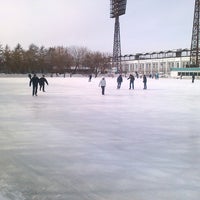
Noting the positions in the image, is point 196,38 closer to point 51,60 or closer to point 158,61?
point 158,61

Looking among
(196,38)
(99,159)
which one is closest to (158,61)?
(196,38)

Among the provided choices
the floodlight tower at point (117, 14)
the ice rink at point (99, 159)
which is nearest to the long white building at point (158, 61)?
the floodlight tower at point (117, 14)

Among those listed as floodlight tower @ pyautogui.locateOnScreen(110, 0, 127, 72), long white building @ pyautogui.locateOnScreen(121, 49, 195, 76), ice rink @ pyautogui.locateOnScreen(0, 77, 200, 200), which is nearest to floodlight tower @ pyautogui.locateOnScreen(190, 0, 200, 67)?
floodlight tower @ pyautogui.locateOnScreen(110, 0, 127, 72)

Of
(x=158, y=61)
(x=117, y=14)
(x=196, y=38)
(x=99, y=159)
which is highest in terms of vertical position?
(x=117, y=14)

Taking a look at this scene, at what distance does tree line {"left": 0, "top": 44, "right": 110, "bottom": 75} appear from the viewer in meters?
85.6

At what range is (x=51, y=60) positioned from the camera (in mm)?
91125

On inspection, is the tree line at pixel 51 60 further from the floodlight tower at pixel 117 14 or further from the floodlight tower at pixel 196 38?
the floodlight tower at pixel 196 38

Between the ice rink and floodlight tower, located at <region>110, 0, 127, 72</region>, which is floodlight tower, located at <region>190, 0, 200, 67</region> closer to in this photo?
floodlight tower, located at <region>110, 0, 127, 72</region>

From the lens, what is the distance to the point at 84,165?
16.0ft

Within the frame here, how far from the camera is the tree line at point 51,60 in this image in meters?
85.6

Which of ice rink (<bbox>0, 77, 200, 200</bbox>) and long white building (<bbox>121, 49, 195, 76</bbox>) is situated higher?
long white building (<bbox>121, 49, 195, 76</bbox>)

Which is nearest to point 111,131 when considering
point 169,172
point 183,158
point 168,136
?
point 168,136

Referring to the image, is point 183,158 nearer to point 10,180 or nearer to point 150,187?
point 150,187

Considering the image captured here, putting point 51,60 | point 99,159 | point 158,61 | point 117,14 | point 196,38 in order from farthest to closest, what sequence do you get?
1. point 158,61
2. point 51,60
3. point 117,14
4. point 196,38
5. point 99,159
